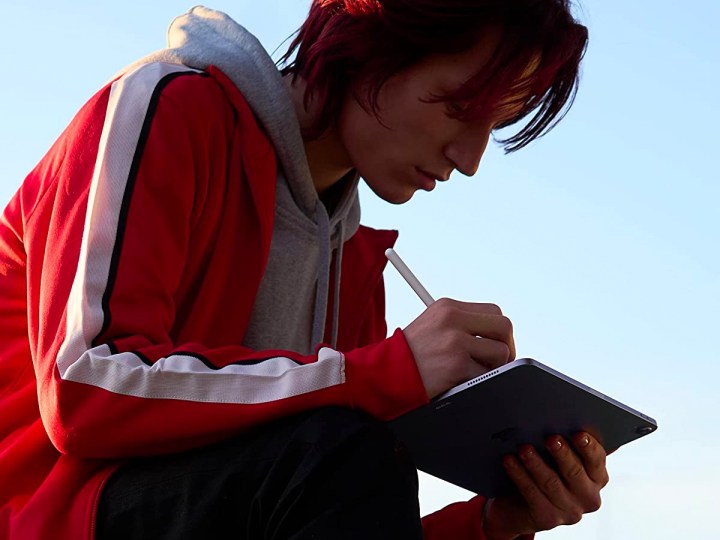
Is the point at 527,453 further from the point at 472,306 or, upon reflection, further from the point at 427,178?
the point at 427,178

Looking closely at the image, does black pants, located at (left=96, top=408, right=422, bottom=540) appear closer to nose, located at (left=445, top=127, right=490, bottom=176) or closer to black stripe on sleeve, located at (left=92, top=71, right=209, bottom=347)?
black stripe on sleeve, located at (left=92, top=71, right=209, bottom=347)

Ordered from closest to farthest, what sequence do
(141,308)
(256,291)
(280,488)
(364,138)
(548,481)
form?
(280,488)
(141,308)
(548,481)
(256,291)
(364,138)

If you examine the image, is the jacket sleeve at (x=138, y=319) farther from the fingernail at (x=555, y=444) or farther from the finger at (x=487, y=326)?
the fingernail at (x=555, y=444)

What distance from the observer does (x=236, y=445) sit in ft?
5.06

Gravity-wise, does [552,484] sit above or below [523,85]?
below

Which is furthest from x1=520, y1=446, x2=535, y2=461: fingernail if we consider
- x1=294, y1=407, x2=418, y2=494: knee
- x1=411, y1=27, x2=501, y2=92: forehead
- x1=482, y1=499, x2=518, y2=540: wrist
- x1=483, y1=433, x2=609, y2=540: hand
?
x1=411, y1=27, x2=501, y2=92: forehead

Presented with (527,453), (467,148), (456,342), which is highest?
(467,148)

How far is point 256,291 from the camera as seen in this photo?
2.09 metres

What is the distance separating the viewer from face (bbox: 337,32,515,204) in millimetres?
2139

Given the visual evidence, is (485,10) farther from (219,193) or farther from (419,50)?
(219,193)

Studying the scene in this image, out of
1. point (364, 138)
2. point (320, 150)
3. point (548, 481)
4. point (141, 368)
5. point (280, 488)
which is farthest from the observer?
point (320, 150)

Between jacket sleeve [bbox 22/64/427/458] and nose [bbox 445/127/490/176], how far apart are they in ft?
1.61

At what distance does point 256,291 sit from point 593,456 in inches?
25.7

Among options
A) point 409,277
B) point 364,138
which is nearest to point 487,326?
point 409,277
